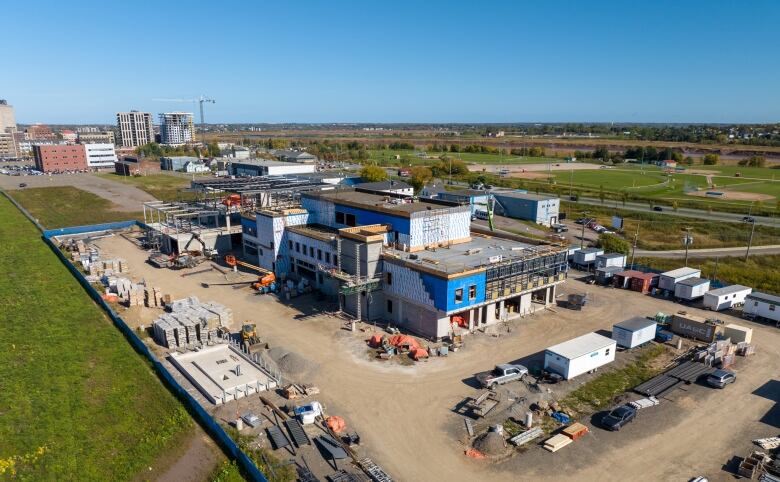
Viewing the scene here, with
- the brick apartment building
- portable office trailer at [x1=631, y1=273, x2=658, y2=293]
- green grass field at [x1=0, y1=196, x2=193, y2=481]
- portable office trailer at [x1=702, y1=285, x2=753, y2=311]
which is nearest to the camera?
green grass field at [x1=0, y1=196, x2=193, y2=481]

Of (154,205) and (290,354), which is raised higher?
(154,205)

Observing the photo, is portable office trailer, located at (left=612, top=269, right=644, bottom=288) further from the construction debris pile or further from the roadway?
the roadway

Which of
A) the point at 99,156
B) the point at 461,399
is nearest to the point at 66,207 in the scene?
the point at 99,156

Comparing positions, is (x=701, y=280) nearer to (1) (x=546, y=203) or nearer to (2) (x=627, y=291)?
(2) (x=627, y=291)

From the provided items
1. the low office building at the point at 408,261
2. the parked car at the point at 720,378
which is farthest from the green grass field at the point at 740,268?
the parked car at the point at 720,378

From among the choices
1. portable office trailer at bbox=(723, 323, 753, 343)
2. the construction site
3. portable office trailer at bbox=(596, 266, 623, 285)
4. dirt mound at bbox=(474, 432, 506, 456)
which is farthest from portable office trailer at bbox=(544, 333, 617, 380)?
portable office trailer at bbox=(596, 266, 623, 285)

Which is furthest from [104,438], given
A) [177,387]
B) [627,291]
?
[627,291]
